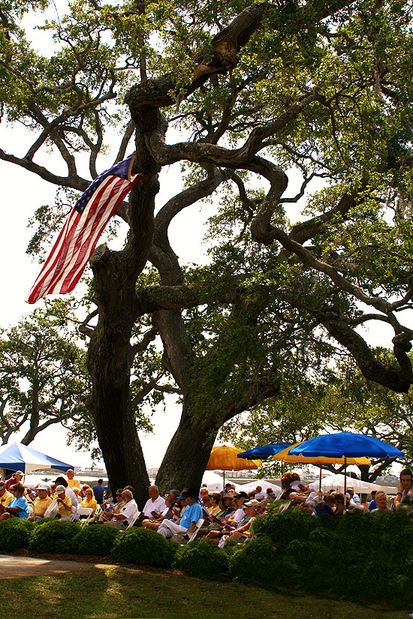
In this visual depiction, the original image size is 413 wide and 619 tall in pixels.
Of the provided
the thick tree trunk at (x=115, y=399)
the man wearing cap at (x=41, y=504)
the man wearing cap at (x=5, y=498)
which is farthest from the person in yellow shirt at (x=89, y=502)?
the man wearing cap at (x=5, y=498)

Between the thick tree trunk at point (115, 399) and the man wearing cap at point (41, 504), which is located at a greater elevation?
the thick tree trunk at point (115, 399)

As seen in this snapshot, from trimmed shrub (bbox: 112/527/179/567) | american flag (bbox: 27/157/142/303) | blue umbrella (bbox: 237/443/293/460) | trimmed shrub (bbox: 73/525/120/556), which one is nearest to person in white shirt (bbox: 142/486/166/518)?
trimmed shrub (bbox: 73/525/120/556)

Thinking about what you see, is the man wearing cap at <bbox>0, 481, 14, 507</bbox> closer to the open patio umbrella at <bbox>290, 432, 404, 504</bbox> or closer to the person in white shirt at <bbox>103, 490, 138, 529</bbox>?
the person in white shirt at <bbox>103, 490, 138, 529</bbox>

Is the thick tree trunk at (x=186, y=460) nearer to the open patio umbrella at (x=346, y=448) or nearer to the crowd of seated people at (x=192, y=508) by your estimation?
the crowd of seated people at (x=192, y=508)

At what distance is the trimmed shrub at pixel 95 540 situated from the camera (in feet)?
29.9

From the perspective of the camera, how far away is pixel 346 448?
416 inches

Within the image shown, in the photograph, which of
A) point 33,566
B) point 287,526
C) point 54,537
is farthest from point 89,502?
point 287,526

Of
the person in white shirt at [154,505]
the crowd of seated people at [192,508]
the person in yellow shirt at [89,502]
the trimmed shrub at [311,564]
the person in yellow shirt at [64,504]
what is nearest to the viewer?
the trimmed shrub at [311,564]

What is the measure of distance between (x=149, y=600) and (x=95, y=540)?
8.65 feet

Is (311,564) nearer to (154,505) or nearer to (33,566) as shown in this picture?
(33,566)

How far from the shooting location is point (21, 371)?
112 feet

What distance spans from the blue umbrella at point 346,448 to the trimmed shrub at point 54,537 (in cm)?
414

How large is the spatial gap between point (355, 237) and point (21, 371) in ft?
91.3

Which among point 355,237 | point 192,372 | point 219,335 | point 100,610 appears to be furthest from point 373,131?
point 100,610
